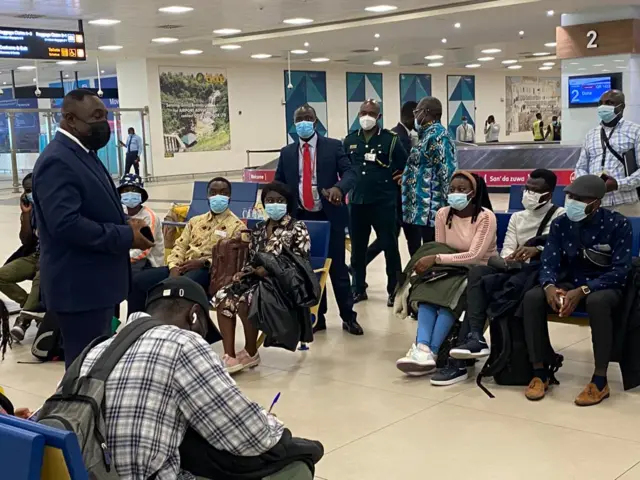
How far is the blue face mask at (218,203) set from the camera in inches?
232

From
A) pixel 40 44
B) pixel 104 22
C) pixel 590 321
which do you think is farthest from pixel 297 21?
pixel 590 321

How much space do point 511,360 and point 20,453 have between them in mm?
3491

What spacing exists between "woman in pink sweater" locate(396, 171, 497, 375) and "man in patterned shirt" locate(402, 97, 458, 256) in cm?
104

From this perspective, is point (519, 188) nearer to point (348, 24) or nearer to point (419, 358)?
point (419, 358)

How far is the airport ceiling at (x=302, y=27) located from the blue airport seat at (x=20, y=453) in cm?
1256

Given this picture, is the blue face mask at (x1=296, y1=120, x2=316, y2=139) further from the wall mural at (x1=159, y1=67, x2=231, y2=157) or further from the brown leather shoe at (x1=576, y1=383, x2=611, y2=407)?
the wall mural at (x1=159, y1=67, x2=231, y2=157)

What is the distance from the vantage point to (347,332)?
20.4 feet

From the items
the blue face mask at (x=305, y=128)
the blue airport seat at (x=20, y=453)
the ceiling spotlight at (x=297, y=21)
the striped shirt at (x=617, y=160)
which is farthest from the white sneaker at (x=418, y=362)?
the ceiling spotlight at (x=297, y=21)

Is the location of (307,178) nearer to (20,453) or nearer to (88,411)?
(88,411)

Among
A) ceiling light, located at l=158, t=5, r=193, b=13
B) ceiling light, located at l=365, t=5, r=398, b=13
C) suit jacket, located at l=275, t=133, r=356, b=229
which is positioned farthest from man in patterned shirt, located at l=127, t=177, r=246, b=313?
ceiling light, located at l=365, t=5, r=398, b=13

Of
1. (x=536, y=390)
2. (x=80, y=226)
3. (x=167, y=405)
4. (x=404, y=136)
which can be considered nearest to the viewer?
(x=167, y=405)

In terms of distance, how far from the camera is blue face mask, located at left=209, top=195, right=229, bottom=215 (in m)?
5.89

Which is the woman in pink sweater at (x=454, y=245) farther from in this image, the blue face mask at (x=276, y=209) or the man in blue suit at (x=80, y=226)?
the man in blue suit at (x=80, y=226)

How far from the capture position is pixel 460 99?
123ft
